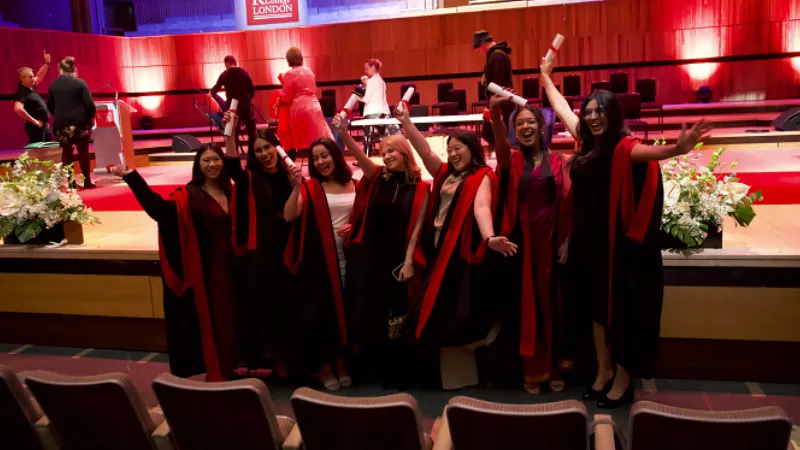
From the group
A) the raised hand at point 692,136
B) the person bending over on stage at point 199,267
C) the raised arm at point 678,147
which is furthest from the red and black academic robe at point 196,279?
the raised hand at point 692,136

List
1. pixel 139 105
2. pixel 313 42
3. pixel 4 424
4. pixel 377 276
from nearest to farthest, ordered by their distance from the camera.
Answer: pixel 4 424 → pixel 377 276 → pixel 313 42 → pixel 139 105

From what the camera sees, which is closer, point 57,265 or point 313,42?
point 57,265

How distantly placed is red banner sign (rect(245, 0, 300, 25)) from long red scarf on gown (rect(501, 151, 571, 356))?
36.8ft

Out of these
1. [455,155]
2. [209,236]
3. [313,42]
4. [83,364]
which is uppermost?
[313,42]

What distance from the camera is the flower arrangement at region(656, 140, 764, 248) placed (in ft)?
10.6

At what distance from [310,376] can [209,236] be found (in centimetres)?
84

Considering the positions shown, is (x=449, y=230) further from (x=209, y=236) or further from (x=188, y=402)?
(x=188, y=402)

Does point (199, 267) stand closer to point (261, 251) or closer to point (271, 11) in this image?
point (261, 251)

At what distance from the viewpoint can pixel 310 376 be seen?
350 centimetres

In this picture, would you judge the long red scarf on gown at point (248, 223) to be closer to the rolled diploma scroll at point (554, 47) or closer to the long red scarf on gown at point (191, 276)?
the long red scarf on gown at point (191, 276)

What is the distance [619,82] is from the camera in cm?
998

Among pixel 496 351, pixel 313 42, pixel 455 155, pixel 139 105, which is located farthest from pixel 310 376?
pixel 139 105

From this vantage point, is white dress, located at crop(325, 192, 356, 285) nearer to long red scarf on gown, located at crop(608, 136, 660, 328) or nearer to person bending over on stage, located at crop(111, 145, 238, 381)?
person bending over on stage, located at crop(111, 145, 238, 381)

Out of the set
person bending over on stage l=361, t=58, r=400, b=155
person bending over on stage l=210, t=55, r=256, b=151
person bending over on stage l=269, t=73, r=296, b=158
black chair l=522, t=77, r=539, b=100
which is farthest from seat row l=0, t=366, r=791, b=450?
black chair l=522, t=77, r=539, b=100
